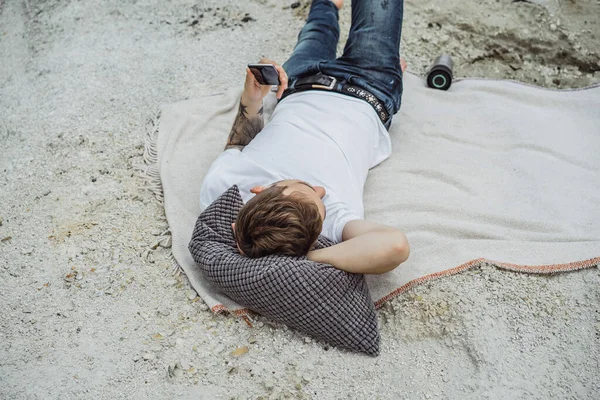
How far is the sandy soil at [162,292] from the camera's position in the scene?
1985mm

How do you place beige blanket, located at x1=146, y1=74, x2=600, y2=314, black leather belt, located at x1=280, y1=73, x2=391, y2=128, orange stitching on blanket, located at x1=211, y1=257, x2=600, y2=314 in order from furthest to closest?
1. black leather belt, located at x1=280, y1=73, x2=391, y2=128
2. beige blanket, located at x1=146, y1=74, x2=600, y2=314
3. orange stitching on blanket, located at x1=211, y1=257, x2=600, y2=314

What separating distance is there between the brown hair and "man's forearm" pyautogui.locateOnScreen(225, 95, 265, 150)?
28.3 inches

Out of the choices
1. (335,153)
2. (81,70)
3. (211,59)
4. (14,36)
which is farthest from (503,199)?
(14,36)

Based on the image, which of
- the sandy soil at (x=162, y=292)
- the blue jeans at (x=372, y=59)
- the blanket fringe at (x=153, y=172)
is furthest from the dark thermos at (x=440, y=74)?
the blanket fringe at (x=153, y=172)

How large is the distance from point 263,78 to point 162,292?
3.42 feet

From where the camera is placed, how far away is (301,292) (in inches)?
77.8

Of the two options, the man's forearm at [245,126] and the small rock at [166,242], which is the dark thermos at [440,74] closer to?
the man's forearm at [245,126]

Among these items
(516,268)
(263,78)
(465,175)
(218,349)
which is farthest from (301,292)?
(465,175)

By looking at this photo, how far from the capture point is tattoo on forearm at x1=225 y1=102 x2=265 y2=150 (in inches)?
105

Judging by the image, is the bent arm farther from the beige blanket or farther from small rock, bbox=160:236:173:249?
small rock, bbox=160:236:173:249

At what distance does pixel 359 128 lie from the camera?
255 centimetres

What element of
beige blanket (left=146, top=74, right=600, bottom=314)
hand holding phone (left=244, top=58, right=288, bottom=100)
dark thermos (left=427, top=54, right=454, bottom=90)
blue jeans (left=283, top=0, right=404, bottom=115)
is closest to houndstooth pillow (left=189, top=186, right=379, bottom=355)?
beige blanket (left=146, top=74, right=600, bottom=314)

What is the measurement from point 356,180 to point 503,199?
0.74 metres

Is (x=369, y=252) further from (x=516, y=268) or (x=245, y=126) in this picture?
(x=245, y=126)
